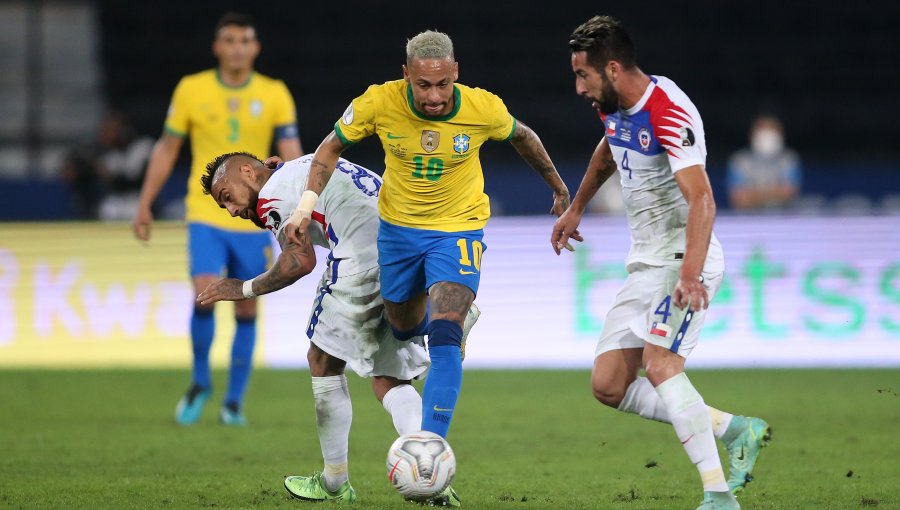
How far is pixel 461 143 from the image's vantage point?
5805 mm

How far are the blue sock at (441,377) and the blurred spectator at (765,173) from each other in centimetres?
1092

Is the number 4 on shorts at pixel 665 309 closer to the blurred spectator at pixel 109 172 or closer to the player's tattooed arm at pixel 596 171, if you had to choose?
the player's tattooed arm at pixel 596 171

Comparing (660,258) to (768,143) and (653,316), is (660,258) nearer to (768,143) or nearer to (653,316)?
(653,316)

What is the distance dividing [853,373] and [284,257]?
7.01 m

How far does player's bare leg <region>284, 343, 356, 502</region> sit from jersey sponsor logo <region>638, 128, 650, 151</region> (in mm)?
1681

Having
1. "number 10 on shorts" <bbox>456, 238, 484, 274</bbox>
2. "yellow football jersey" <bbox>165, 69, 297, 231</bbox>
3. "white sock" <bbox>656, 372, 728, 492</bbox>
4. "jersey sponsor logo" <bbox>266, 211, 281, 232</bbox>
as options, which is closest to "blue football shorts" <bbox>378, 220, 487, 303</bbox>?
"number 10 on shorts" <bbox>456, 238, 484, 274</bbox>

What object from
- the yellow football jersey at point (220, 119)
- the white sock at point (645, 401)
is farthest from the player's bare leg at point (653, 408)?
the yellow football jersey at point (220, 119)

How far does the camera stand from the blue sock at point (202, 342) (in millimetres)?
8758

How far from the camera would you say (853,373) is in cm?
1117

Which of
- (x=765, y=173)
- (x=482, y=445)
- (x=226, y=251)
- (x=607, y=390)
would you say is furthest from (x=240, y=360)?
(x=765, y=173)

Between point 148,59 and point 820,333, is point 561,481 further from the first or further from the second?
point 148,59

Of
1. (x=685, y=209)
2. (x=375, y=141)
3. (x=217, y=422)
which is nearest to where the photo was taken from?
(x=685, y=209)

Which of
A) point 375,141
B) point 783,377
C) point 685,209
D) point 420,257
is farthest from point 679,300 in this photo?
point 375,141

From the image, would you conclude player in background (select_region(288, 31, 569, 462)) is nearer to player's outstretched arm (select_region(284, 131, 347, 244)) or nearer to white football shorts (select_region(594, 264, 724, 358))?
player's outstretched arm (select_region(284, 131, 347, 244))
